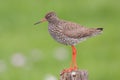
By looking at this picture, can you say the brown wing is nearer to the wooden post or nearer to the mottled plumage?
the mottled plumage

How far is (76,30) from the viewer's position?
11.8m

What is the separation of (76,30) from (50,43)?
4600 millimetres

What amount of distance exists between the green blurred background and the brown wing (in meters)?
2.48

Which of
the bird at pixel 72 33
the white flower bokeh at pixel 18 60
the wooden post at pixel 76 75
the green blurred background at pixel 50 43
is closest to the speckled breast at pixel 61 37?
the bird at pixel 72 33

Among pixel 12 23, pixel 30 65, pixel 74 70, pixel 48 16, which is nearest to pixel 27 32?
pixel 12 23

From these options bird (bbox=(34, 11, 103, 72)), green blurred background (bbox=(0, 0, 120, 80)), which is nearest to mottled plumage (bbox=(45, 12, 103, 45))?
bird (bbox=(34, 11, 103, 72))

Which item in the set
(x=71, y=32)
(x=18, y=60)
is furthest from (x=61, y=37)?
(x=18, y=60)

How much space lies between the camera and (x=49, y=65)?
15.3 metres

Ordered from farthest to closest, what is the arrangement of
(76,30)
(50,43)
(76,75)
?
1. (50,43)
2. (76,30)
3. (76,75)

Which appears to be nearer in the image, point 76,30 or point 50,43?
point 76,30

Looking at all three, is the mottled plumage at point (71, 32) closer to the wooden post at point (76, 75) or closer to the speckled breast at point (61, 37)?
the speckled breast at point (61, 37)

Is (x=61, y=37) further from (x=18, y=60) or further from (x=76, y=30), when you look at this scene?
(x=18, y=60)

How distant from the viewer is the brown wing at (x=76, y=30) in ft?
38.8

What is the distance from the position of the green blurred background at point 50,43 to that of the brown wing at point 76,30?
8.14 feet
